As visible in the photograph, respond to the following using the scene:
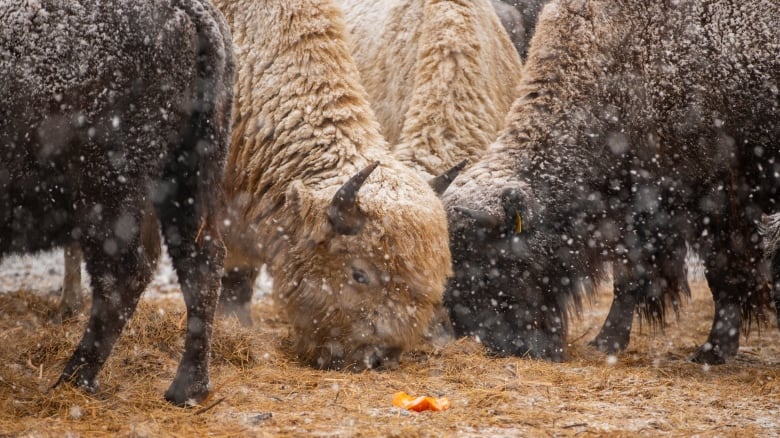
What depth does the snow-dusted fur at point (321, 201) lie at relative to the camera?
4.98m

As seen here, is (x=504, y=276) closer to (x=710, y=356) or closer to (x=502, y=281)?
(x=502, y=281)

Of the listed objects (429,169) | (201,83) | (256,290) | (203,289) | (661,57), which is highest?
(661,57)

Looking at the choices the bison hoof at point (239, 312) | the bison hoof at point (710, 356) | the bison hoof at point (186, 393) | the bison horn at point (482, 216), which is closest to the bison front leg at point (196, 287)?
the bison hoof at point (186, 393)

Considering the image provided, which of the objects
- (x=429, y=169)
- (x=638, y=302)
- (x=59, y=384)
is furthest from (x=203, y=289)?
(x=638, y=302)

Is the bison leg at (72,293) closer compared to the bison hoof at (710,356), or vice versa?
the bison hoof at (710,356)

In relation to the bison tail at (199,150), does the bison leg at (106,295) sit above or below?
below

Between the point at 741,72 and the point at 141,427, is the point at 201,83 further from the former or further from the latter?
the point at 741,72

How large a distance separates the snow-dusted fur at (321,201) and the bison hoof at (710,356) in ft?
6.66

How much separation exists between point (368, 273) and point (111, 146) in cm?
168

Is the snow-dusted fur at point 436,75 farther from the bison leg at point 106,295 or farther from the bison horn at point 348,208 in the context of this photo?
the bison leg at point 106,295

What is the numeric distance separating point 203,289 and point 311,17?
100.0 inches

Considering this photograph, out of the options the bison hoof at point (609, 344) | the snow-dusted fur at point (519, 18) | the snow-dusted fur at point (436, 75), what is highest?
the snow-dusted fur at point (519, 18)

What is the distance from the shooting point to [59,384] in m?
4.07

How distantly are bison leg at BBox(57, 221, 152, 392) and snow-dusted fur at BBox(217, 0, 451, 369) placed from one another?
50.0 inches
